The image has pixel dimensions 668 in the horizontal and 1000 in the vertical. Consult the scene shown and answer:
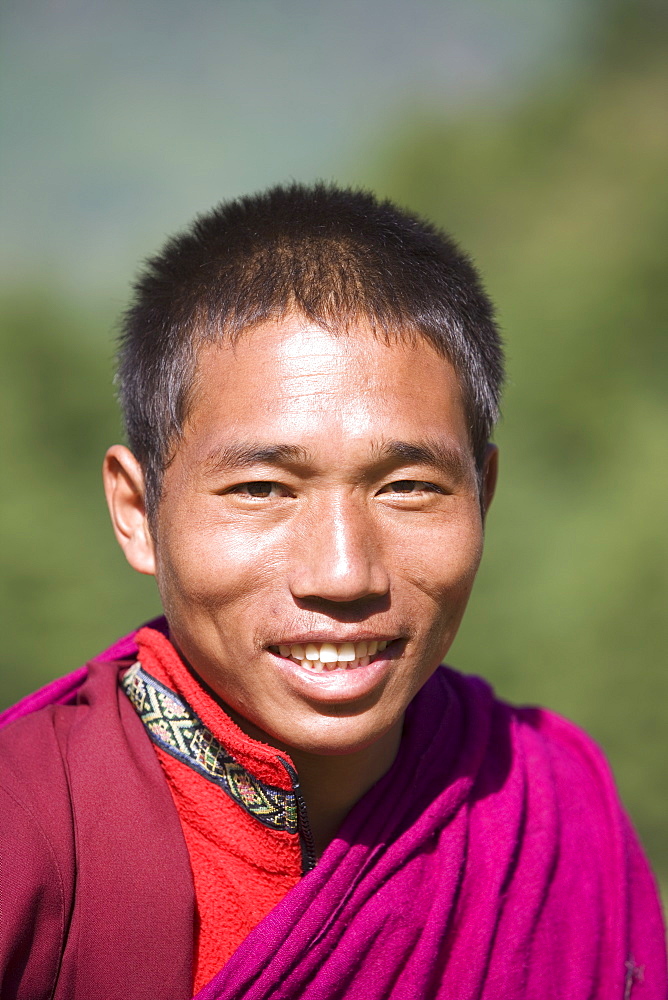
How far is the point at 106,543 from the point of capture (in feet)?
15.6

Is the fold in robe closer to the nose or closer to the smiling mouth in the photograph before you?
the smiling mouth

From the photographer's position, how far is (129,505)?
191 cm

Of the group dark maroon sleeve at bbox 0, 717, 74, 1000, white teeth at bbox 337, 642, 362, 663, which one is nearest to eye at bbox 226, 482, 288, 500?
white teeth at bbox 337, 642, 362, 663

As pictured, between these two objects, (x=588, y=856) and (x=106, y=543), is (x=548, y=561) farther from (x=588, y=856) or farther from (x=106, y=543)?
(x=588, y=856)

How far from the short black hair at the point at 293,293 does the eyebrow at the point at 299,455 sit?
0.45 feet

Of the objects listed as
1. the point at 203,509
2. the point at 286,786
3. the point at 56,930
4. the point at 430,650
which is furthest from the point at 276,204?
the point at 56,930

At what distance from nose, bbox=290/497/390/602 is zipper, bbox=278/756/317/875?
0.33m

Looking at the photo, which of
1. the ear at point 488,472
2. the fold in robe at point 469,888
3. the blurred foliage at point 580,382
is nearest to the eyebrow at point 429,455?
the ear at point 488,472

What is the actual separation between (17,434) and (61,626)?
97 cm

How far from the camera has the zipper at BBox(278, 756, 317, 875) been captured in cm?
168

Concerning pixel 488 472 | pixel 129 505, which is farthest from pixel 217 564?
pixel 488 472

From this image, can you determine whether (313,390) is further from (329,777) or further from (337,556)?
(329,777)

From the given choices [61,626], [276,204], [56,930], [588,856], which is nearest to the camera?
[56,930]

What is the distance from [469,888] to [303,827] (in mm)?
413
